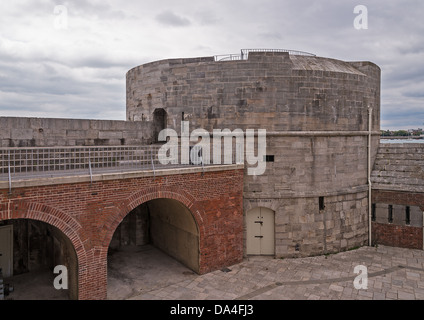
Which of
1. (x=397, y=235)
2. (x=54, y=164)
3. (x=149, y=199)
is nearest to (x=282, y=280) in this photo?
(x=149, y=199)

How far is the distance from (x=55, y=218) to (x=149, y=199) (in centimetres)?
266

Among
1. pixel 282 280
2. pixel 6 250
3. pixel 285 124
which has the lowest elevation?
pixel 282 280

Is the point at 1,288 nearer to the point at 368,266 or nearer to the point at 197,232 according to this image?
the point at 197,232

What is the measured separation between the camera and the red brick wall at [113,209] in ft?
25.1

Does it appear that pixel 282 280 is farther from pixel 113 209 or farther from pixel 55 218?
pixel 55 218

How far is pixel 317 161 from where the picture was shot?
12.6 m

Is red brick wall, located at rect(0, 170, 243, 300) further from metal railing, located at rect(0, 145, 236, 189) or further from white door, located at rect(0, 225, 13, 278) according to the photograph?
white door, located at rect(0, 225, 13, 278)

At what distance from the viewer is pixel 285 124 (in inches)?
482

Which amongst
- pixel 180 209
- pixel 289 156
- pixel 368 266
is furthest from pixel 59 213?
pixel 368 266

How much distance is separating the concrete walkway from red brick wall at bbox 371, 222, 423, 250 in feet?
2.33

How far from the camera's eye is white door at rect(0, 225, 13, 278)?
1071 centimetres

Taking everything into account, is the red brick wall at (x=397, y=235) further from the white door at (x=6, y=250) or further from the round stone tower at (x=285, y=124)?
the white door at (x=6, y=250)

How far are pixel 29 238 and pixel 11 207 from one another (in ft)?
16.0

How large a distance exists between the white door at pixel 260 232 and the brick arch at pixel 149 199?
98.0 inches
